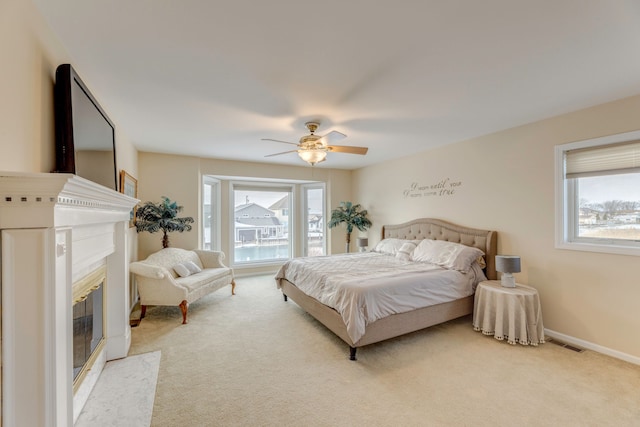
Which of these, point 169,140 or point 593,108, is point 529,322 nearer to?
point 593,108

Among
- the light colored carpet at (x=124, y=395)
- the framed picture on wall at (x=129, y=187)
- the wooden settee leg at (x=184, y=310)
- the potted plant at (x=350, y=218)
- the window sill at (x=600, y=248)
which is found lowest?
the light colored carpet at (x=124, y=395)

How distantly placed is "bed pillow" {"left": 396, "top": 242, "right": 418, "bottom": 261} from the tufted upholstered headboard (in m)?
0.34

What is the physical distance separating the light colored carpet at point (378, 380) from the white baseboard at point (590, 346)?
0.09 meters

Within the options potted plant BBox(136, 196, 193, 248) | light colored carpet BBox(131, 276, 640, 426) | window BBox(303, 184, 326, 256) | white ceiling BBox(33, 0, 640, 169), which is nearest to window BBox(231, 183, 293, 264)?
window BBox(303, 184, 326, 256)

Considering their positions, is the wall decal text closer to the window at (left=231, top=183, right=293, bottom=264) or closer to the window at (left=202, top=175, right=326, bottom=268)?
the window at (left=202, top=175, right=326, bottom=268)

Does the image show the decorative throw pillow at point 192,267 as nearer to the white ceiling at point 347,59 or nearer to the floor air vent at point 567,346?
the white ceiling at point 347,59

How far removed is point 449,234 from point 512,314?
1473 millimetres

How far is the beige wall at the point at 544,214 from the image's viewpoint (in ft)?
8.39

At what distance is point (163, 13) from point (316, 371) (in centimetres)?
282

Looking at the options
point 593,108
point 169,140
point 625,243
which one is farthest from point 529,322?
point 169,140

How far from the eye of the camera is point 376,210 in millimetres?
5781

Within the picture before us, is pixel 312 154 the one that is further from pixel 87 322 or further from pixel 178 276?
pixel 178 276

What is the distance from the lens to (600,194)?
9.21 ft

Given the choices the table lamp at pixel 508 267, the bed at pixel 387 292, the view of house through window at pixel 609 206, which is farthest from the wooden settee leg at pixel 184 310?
the view of house through window at pixel 609 206
